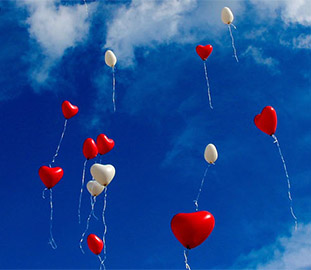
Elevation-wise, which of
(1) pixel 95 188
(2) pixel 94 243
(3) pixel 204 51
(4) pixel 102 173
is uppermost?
(3) pixel 204 51

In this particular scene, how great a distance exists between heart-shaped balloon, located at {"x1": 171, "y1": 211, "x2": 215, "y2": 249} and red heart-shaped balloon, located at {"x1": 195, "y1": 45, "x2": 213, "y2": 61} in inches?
231

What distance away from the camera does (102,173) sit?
444 inches

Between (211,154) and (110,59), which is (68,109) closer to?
(110,59)

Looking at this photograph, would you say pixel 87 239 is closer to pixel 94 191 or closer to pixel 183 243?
pixel 94 191

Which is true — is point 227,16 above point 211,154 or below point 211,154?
above

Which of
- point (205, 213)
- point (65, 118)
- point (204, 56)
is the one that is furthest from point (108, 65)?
point (205, 213)

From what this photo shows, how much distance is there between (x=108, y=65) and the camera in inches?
512

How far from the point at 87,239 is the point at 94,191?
4.63ft

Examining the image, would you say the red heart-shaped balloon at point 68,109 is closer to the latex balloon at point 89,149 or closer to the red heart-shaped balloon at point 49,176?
the latex balloon at point 89,149

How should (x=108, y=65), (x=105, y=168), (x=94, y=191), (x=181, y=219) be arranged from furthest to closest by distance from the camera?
1. (x=108, y=65)
2. (x=94, y=191)
3. (x=105, y=168)
4. (x=181, y=219)

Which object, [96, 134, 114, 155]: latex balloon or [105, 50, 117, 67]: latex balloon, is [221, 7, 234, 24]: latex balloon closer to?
[105, 50, 117, 67]: latex balloon

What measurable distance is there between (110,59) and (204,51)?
2841 millimetres

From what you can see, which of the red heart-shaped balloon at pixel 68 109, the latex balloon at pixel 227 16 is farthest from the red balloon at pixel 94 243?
the latex balloon at pixel 227 16

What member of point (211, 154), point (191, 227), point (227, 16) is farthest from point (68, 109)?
point (191, 227)
